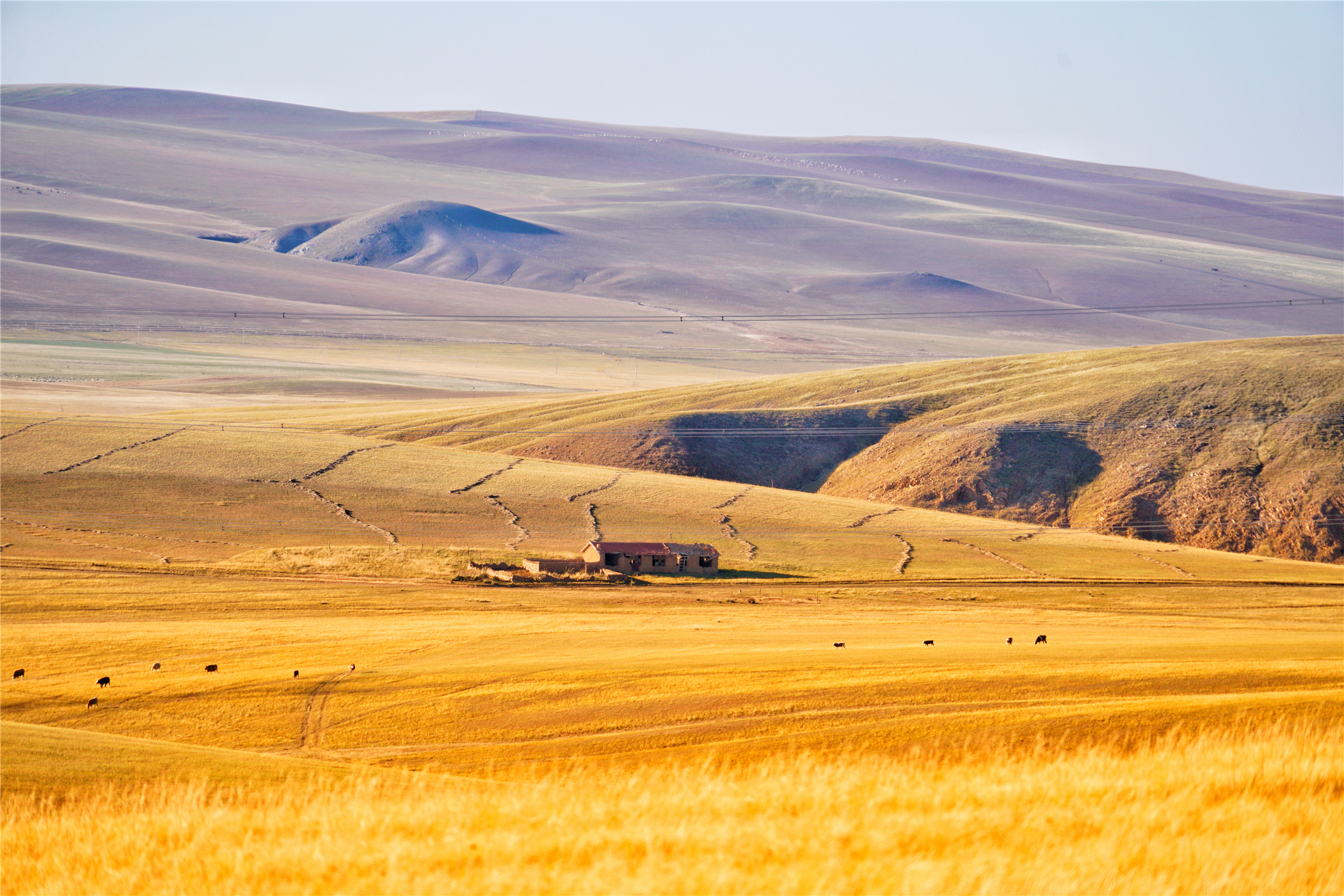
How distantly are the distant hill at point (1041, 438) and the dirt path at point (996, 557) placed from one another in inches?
583

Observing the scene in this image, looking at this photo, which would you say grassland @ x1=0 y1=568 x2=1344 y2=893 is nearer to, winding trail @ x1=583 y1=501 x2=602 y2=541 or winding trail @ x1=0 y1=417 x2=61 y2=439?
winding trail @ x1=583 y1=501 x2=602 y2=541

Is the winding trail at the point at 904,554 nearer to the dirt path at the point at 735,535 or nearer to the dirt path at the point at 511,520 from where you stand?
the dirt path at the point at 735,535

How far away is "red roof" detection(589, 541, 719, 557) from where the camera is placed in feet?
202

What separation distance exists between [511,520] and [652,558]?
14.3 meters

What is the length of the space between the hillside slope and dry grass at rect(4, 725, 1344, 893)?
75.2 meters

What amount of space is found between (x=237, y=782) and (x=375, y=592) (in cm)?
4027

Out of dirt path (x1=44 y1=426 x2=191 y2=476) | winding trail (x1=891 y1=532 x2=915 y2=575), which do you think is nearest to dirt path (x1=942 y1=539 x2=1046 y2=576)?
winding trail (x1=891 y1=532 x2=915 y2=575)

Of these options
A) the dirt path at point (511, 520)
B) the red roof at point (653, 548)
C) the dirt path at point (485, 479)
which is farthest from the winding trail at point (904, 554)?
the dirt path at point (485, 479)

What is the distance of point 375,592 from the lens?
5262 cm

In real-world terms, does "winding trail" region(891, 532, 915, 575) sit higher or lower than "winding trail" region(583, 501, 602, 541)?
higher

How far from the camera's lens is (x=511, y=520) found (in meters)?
72.9

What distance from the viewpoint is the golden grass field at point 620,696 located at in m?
8.04

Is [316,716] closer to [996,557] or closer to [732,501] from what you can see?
[996,557]

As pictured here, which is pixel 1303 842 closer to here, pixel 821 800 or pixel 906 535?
pixel 821 800
